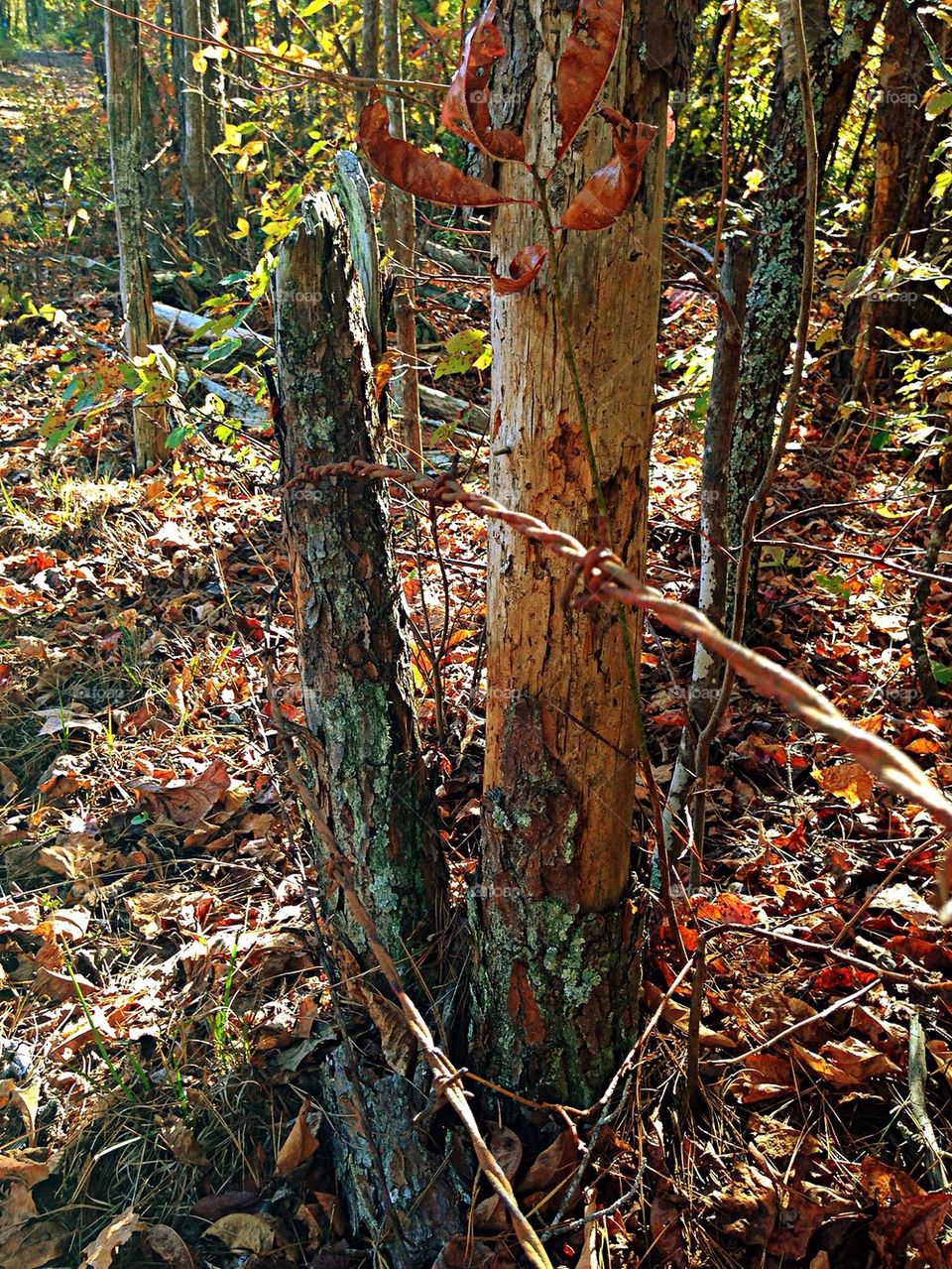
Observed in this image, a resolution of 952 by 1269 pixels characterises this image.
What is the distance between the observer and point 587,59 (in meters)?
1.14

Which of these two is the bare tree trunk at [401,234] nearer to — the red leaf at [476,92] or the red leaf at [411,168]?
the red leaf at [411,168]

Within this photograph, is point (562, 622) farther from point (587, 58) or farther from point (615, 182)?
point (587, 58)

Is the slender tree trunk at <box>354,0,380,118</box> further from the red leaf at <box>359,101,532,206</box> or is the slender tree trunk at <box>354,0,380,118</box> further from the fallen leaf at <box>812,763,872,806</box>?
the fallen leaf at <box>812,763,872,806</box>

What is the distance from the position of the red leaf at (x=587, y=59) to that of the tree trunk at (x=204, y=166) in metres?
7.75

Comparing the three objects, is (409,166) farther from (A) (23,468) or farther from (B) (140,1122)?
(A) (23,468)

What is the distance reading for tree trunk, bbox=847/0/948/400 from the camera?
5.18m

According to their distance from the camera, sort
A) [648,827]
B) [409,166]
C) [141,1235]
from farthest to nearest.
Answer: [648,827]
[141,1235]
[409,166]

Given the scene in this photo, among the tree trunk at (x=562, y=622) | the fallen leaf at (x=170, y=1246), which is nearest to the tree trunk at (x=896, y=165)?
the tree trunk at (x=562, y=622)

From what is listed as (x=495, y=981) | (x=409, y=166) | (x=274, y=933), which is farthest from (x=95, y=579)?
(x=409, y=166)

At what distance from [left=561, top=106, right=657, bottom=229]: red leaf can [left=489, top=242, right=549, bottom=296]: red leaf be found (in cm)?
10

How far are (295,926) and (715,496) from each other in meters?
1.77

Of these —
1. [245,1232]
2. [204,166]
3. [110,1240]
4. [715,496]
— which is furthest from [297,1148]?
[204,166]

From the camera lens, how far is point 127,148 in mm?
5906

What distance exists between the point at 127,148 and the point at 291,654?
4.01m
